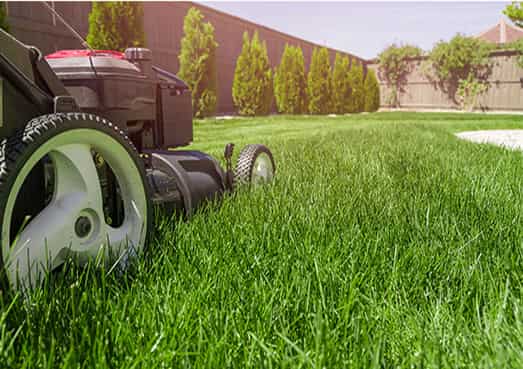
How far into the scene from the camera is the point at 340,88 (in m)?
23.6

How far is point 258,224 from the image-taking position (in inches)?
85.0

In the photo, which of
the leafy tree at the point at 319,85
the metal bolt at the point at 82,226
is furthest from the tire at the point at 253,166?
the leafy tree at the point at 319,85

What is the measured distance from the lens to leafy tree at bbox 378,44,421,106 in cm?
2867

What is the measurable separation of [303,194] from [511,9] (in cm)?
1826

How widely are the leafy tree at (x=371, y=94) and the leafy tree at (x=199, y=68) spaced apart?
12.2 m

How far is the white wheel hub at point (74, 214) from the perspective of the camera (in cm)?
134

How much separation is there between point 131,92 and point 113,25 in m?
11.2

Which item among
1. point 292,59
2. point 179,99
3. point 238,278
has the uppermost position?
point 292,59

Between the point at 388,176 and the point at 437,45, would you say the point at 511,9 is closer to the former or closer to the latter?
the point at 437,45

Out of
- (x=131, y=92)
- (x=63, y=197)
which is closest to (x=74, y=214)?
(x=63, y=197)

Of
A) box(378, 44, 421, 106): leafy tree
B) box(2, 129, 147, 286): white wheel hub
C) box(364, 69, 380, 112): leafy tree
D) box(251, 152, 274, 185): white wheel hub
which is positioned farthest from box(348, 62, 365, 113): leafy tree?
box(2, 129, 147, 286): white wheel hub

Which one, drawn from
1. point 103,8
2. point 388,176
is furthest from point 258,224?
point 103,8

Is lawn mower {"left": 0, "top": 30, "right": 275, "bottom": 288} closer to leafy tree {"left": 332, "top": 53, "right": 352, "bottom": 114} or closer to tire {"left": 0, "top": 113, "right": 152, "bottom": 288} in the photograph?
tire {"left": 0, "top": 113, "right": 152, "bottom": 288}

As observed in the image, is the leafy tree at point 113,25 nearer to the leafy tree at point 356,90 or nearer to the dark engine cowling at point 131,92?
the dark engine cowling at point 131,92
